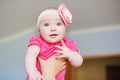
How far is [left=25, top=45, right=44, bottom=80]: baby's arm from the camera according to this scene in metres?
0.60

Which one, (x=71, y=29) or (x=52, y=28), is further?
(x=71, y=29)

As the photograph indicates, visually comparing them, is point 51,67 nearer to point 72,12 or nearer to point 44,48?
point 44,48

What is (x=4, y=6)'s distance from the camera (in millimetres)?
1314

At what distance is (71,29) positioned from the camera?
56.7 inches

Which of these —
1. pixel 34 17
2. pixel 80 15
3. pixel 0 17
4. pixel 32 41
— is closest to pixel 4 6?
pixel 0 17

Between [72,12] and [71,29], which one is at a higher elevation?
[72,12]

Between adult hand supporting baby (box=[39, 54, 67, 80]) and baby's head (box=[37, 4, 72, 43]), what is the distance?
2.1 inches

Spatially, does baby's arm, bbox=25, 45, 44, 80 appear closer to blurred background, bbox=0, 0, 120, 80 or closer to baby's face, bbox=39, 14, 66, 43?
baby's face, bbox=39, 14, 66, 43

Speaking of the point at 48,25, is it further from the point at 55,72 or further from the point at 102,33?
the point at 102,33

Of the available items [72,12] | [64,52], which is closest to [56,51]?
[64,52]

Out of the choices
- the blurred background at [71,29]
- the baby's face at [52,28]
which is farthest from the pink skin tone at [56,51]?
the blurred background at [71,29]

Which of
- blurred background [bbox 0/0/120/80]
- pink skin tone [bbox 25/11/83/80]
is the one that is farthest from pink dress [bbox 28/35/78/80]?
blurred background [bbox 0/0/120/80]

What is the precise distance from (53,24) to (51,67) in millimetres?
120

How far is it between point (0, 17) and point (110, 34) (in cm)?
67
